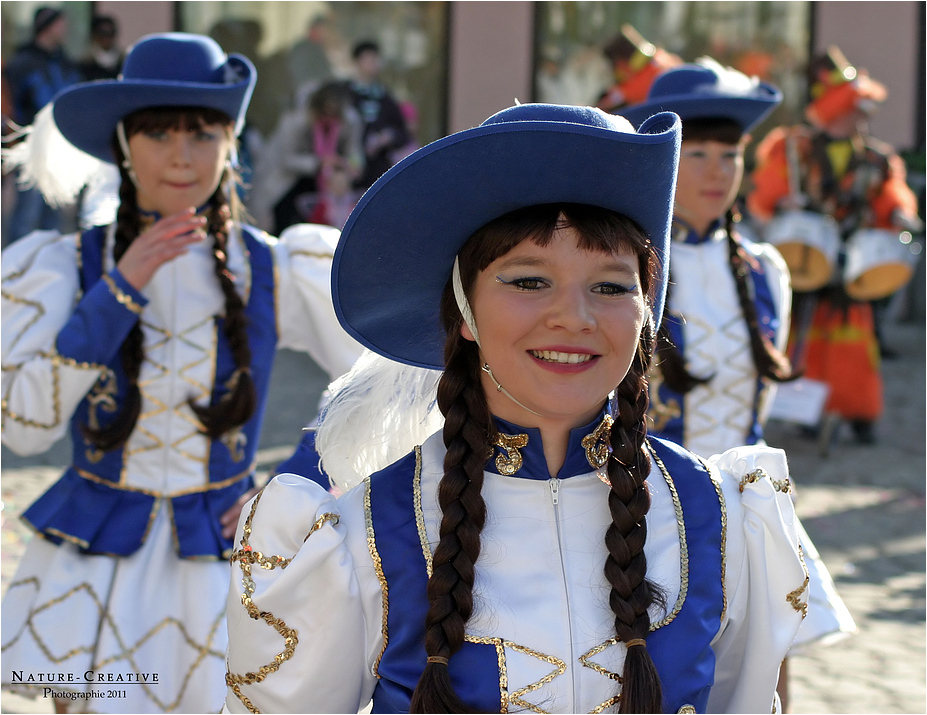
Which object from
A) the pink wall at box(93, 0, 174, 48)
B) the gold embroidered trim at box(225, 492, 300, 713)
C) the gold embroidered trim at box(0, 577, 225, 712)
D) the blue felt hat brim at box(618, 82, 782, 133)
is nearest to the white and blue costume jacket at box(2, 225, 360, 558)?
the gold embroidered trim at box(0, 577, 225, 712)

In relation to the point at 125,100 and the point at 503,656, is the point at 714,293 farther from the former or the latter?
the point at 503,656

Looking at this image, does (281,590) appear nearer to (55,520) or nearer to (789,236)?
(55,520)

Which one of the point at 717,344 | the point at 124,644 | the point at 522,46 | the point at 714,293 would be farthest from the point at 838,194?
the point at 124,644

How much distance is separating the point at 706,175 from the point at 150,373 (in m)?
1.87

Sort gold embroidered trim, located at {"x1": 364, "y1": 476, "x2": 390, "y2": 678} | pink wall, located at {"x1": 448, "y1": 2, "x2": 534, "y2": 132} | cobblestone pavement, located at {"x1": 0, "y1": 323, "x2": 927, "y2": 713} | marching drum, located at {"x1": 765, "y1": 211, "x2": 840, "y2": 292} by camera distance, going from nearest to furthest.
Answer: gold embroidered trim, located at {"x1": 364, "y1": 476, "x2": 390, "y2": 678} → cobblestone pavement, located at {"x1": 0, "y1": 323, "x2": 927, "y2": 713} → marching drum, located at {"x1": 765, "y1": 211, "x2": 840, "y2": 292} → pink wall, located at {"x1": 448, "y1": 2, "x2": 534, "y2": 132}

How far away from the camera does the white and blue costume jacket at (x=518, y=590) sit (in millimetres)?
1811

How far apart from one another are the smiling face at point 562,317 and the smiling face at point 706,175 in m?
2.00

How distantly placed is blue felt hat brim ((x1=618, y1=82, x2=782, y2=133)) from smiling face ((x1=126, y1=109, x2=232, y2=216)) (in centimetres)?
139

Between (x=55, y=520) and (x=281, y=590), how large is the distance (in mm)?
1544

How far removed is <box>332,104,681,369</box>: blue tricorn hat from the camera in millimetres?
1731

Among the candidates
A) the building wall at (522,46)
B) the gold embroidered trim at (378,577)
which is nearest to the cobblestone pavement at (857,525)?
the gold embroidered trim at (378,577)

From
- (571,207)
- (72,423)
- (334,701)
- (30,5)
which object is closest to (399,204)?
(571,207)

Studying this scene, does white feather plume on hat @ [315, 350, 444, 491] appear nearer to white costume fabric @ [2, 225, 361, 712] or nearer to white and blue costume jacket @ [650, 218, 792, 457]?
white costume fabric @ [2, 225, 361, 712]

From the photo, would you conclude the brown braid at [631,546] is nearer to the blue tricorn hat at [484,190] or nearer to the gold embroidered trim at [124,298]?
the blue tricorn hat at [484,190]
